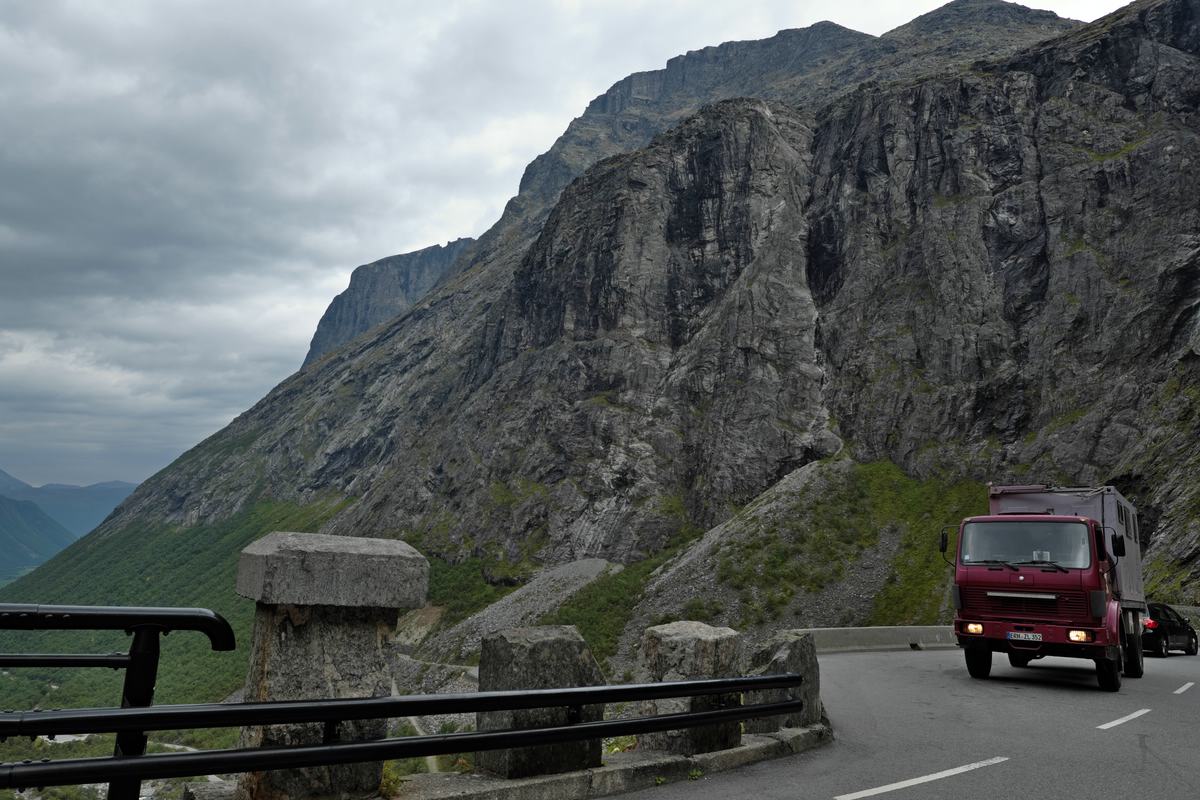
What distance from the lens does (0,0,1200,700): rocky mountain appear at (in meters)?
55.7

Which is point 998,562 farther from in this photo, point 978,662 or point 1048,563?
point 978,662

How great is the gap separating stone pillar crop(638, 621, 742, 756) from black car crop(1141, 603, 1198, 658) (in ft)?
76.7

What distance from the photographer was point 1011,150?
76.5 m

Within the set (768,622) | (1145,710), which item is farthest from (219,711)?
(768,622)

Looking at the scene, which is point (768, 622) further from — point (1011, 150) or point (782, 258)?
point (1011, 150)

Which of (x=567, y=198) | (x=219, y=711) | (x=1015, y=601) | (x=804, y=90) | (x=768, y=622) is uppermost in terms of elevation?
(x=804, y=90)

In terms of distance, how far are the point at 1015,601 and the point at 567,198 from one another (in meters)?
98.5

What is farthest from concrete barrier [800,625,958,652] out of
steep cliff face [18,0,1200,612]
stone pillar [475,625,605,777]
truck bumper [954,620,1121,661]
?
steep cliff face [18,0,1200,612]

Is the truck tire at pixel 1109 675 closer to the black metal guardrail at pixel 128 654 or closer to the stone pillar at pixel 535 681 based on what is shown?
the stone pillar at pixel 535 681

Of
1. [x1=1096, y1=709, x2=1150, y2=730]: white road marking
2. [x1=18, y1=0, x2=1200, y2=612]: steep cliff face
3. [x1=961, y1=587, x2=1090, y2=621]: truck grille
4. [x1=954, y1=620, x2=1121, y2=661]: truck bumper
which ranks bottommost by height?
[x1=1096, y1=709, x2=1150, y2=730]: white road marking

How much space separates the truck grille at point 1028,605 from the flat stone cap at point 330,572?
43.7 feet

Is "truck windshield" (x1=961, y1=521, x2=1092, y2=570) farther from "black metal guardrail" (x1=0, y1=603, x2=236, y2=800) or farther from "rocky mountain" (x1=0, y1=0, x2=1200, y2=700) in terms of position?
"rocky mountain" (x1=0, y1=0, x2=1200, y2=700)

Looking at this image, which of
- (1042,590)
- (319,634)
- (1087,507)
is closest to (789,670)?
(319,634)

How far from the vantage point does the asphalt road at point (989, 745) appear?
7027 mm
